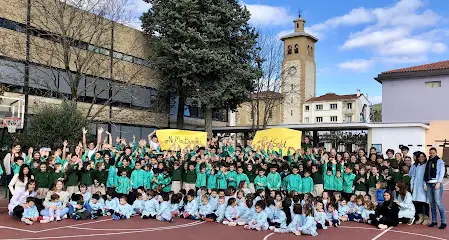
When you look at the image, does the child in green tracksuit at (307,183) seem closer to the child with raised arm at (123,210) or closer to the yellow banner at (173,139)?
the child with raised arm at (123,210)

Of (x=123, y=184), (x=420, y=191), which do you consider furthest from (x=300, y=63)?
(x=420, y=191)

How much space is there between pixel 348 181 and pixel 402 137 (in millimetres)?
17517

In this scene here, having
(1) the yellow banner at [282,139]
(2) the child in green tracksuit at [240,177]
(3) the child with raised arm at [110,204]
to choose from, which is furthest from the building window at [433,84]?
(3) the child with raised arm at [110,204]

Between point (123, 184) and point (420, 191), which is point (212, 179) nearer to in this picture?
point (123, 184)

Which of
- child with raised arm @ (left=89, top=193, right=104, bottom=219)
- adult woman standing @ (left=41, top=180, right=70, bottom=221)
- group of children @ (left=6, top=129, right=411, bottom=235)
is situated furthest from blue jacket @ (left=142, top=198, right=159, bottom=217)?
adult woman standing @ (left=41, top=180, right=70, bottom=221)

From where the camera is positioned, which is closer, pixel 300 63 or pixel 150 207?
→ pixel 150 207

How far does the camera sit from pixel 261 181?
38.3ft

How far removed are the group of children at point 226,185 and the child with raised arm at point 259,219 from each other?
22mm

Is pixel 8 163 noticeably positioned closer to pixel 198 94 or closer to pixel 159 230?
pixel 159 230

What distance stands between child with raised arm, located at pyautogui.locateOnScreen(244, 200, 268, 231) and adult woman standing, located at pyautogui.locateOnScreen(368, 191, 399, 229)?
8.69 ft

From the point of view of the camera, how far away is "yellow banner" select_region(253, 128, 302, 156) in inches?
636

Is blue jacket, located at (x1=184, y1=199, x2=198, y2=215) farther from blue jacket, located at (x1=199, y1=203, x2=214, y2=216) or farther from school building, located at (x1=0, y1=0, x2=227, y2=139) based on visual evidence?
school building, located at (x1=0, y1=0, x2=227, y2=139)

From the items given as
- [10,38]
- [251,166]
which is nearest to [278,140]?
[251,166]

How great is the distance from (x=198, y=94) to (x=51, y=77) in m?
8.24
